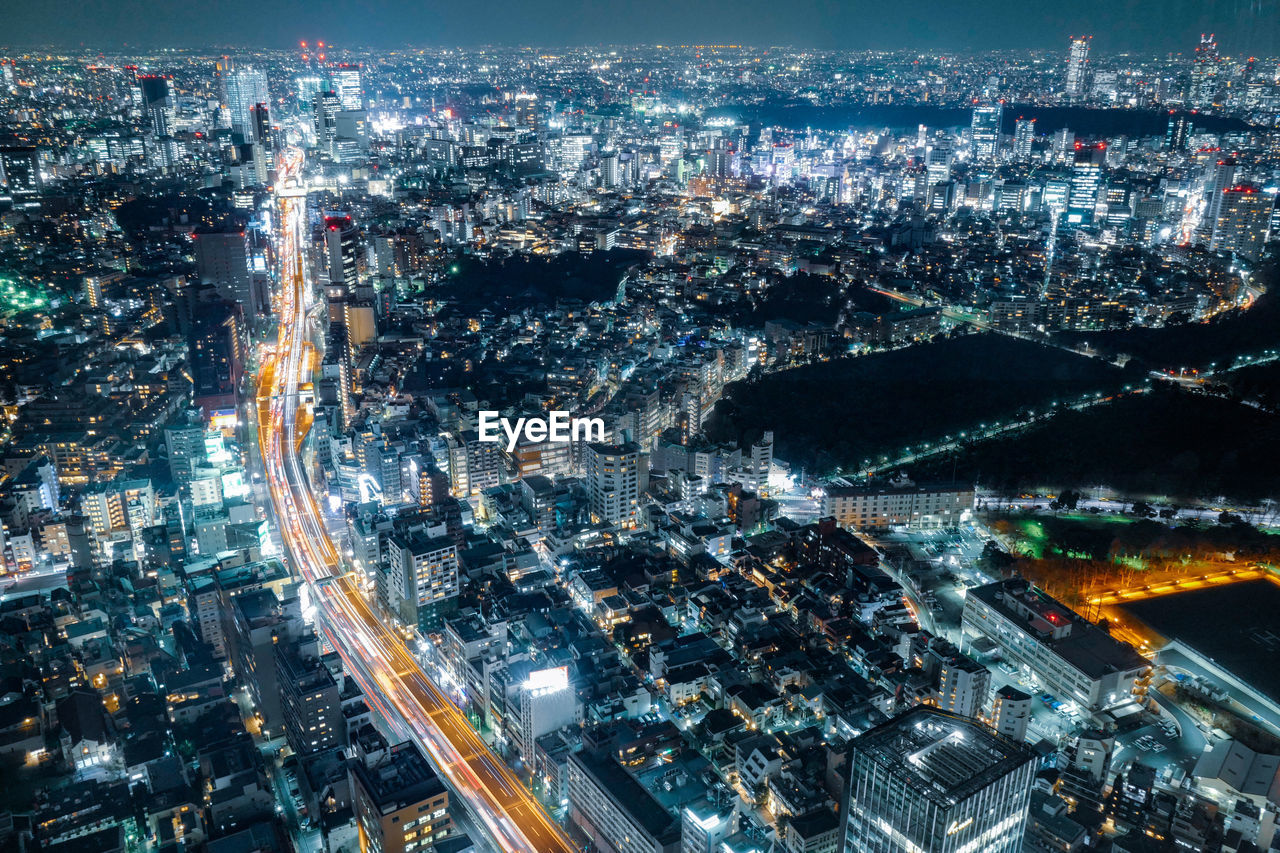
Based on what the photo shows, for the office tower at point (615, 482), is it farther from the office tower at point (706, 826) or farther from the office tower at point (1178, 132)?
the office tower at point (1178, 132)

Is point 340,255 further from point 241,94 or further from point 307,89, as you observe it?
point 307,89

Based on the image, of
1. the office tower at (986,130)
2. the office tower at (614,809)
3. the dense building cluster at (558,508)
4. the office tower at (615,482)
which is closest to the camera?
the office tower at (614,809)

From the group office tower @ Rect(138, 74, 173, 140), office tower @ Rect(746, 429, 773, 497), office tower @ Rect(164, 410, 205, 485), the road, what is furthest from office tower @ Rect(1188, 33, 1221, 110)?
office tower @ Rect(138, 74, 173, 140)

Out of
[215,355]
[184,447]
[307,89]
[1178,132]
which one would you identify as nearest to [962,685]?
[184,447]

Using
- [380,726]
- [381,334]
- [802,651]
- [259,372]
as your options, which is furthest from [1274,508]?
[259,372]

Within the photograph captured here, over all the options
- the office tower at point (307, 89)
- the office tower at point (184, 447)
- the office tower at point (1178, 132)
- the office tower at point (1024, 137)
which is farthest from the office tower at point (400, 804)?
the office tower at point (307, 89)

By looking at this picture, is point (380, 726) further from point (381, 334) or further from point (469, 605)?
point (381, 334)
